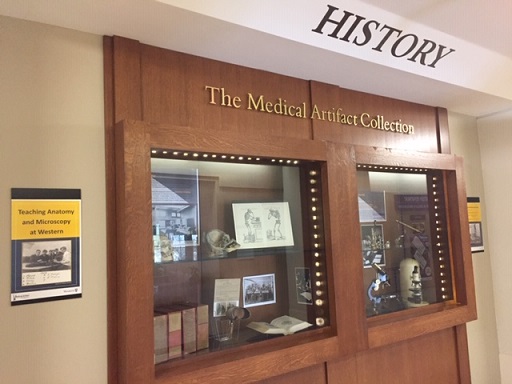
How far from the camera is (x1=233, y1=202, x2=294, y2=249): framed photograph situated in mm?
2041

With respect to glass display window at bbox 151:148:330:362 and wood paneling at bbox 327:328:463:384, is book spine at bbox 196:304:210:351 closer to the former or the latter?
glass display window at bbox 151:148:330:362

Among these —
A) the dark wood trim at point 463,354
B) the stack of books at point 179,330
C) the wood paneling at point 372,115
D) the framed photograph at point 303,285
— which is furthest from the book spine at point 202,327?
the dark wood trim at point 463,354

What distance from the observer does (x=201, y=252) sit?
1.91m

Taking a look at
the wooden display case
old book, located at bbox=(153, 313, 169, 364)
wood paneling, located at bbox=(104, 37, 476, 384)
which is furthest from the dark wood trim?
old book, located at bbox=(153, 313, 169, 364)

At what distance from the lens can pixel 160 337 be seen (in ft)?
5.44

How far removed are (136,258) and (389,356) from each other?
1545mm

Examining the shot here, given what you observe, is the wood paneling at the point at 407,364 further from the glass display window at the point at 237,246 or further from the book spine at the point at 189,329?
the book spine at the point at 189,329

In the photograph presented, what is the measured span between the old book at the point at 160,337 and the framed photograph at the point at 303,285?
716 millimetres

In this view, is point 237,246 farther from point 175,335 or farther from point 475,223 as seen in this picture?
point 475,223

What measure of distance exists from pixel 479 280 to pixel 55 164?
8.95 feet

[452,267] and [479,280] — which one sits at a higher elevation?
[452,267]

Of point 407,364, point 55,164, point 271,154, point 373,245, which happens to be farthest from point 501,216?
point 55,164

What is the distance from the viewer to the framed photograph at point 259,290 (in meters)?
2.04

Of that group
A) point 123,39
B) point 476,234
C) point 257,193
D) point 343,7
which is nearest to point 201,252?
point 257,193
